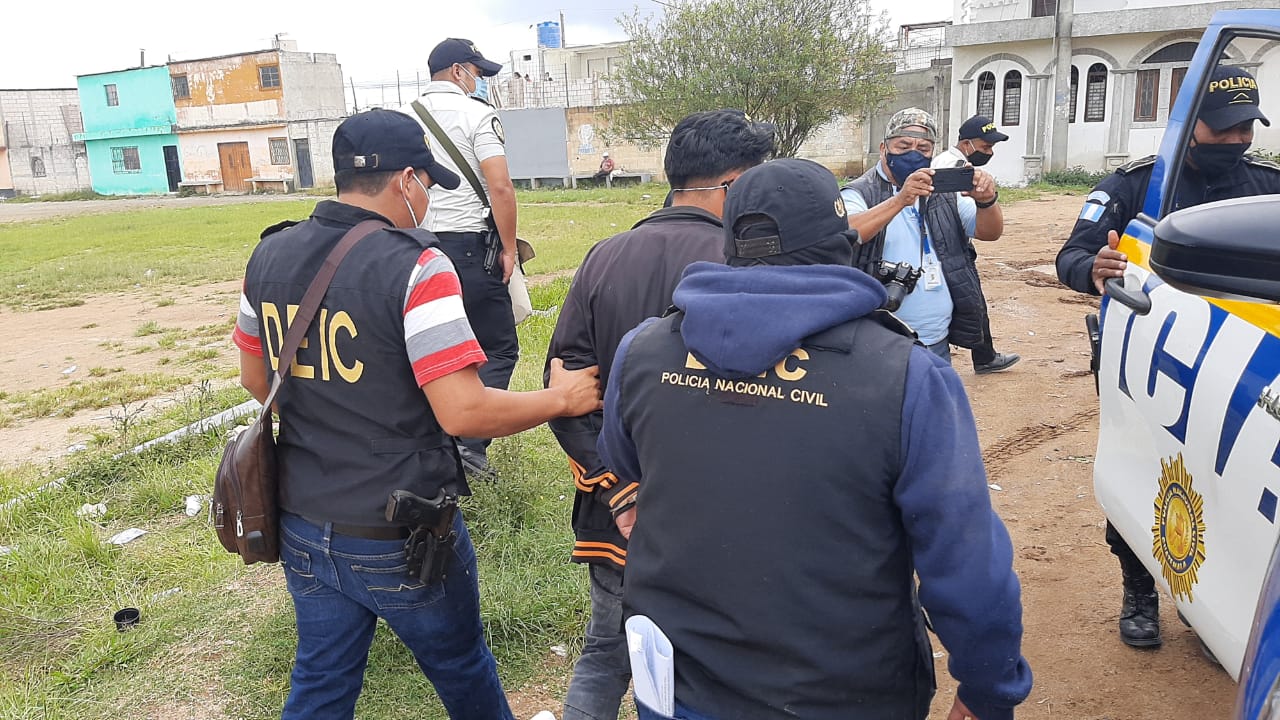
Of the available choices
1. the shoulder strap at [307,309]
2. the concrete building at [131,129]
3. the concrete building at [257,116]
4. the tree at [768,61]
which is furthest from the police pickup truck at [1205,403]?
the concrete building at [131,129]

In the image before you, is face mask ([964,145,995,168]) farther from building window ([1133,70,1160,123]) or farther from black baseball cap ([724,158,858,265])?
building window ([1133,70,1160,123])

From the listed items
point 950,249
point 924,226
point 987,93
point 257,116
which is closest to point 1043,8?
point 987,93

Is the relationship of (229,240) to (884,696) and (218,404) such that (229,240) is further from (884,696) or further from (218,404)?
(884,696)

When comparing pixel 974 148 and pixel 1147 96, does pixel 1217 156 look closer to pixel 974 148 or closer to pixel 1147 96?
pixel 974 148

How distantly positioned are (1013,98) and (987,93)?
76 cm

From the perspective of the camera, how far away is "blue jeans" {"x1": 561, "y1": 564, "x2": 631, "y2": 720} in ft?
8.74

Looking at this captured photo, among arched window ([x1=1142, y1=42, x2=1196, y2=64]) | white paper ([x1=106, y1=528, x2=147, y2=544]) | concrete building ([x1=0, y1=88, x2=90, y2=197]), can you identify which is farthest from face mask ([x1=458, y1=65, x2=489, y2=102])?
concrete building ([x1=0, y1=88, x2=90, y2=197])

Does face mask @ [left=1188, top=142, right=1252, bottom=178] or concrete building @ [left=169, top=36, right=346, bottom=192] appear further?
concrete building @ [left=169, top=36, right=346, bottom=192]

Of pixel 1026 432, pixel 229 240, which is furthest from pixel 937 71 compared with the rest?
pixel 1026 432

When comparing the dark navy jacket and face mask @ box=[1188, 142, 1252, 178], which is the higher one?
face mask @ box=[1188, 142, 1252, 178]

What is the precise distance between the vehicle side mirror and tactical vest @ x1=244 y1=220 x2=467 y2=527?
1.60m

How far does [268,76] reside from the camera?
149ft

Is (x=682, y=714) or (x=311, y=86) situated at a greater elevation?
(x=311, y=86)

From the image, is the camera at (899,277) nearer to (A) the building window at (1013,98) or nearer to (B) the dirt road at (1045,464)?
(B) the dirt road at (1045,464)
